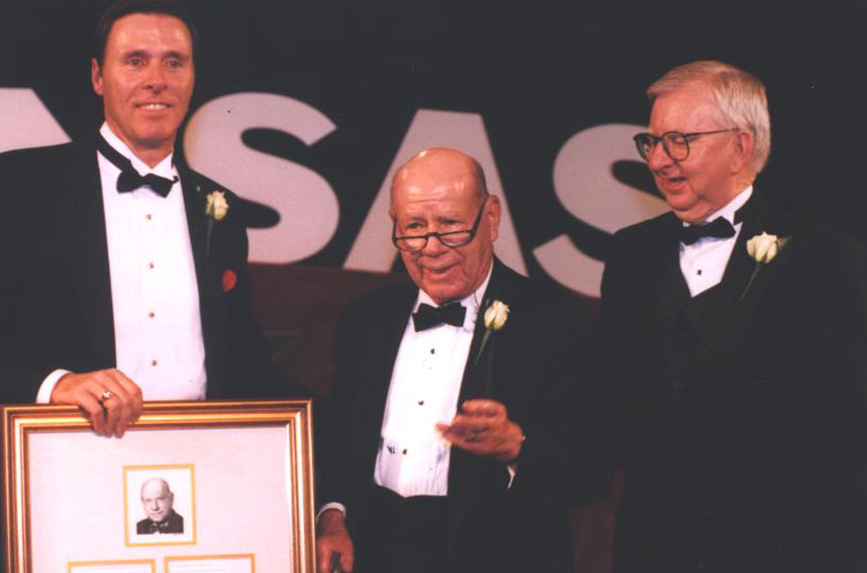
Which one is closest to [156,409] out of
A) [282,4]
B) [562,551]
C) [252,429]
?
[252,429]

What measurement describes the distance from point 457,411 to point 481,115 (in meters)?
1.45

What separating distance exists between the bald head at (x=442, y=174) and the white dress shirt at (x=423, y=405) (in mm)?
308

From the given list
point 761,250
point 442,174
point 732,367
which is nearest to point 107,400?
point 442,174

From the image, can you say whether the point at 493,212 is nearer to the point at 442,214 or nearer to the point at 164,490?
the point at 442,214

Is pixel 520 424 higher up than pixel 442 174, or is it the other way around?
pixel 442 174

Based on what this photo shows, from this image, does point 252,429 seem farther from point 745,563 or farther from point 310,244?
point 745,563

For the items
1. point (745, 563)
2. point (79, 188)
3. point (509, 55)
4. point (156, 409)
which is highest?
point (509, 55)

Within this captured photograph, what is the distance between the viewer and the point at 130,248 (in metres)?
3.73

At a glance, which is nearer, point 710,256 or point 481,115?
point 710,256

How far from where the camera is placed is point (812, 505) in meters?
3.81

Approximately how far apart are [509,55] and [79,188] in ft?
5.67

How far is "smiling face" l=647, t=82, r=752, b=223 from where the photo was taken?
12.7ft

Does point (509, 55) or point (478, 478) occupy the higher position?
point (509, 55)

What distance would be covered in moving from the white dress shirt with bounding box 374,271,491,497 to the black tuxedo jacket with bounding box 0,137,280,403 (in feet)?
1.89
